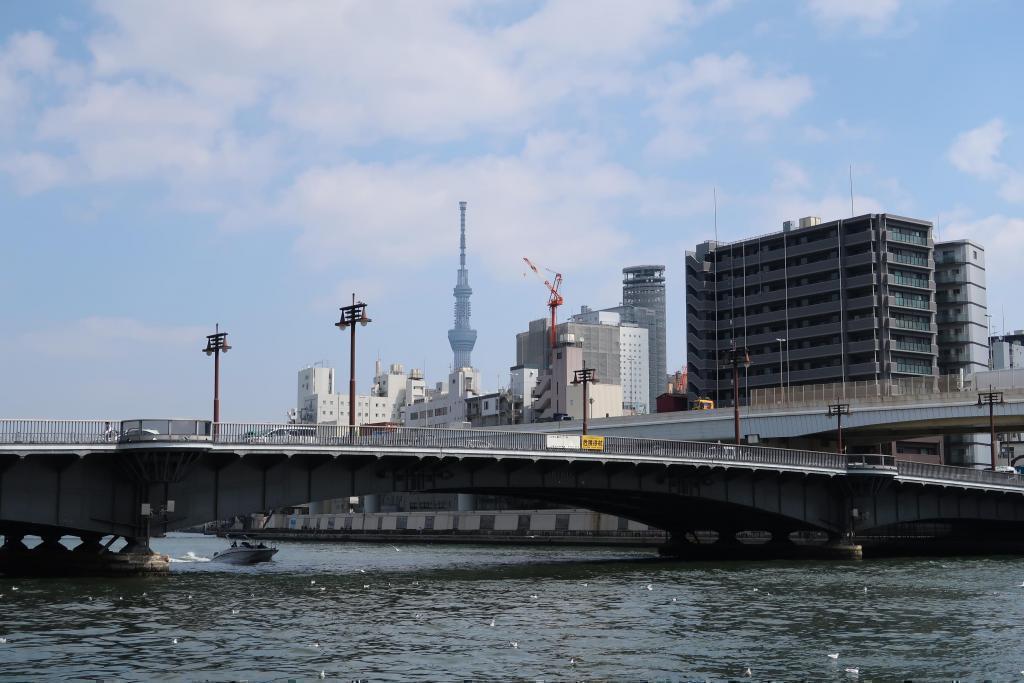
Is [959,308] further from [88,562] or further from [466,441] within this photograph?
[88,562]

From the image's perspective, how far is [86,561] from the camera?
66500 mm

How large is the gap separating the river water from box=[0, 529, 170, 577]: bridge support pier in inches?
75.7

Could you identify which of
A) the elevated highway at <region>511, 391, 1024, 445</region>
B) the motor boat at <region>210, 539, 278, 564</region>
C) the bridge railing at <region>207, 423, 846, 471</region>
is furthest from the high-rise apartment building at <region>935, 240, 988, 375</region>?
the motor boat at <region>210, 539, 278, 564</region>

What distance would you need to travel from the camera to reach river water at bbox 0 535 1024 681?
3425 cm

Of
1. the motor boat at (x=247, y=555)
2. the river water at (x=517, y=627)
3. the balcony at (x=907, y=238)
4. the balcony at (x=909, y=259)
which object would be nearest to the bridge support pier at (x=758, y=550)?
the river water at (x=517, y=627)

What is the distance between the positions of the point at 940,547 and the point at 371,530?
88678 millimetres

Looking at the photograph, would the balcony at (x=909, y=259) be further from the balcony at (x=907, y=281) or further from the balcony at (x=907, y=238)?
the balcony at (x=907, y=281)

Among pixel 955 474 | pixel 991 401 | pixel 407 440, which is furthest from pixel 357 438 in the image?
pixel 991 401

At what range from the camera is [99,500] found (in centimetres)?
6444

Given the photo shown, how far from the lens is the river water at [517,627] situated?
3425 centimetres

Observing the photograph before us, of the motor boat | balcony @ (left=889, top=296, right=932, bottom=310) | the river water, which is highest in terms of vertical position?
balcony @ (left=889, top=296, right=932, bottom=310)

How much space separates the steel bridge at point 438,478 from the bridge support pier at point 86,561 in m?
1.01

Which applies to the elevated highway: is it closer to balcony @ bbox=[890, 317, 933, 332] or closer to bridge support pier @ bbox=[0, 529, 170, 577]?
balcony @ bbox=[890, 317, 933, 332]

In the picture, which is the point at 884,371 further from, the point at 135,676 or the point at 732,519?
the point at 135,676
